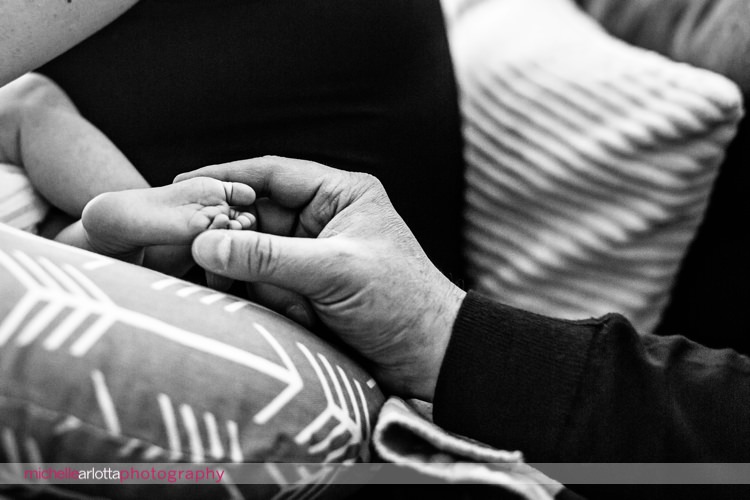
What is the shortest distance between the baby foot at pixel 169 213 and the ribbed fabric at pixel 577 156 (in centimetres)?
34

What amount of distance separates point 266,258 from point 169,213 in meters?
0.13

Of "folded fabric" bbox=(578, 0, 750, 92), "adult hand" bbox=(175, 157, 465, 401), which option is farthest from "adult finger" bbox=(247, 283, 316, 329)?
"folded fabric" bbox=(578, 0, 750, 92)

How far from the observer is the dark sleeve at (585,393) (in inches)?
25.4

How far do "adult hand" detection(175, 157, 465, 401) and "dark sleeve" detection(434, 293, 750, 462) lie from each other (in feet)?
0.12

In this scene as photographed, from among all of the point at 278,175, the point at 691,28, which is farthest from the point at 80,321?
the point at 691,28

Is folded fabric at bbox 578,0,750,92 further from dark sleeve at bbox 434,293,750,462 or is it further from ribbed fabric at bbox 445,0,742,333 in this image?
dark sleeve at bbox 434,293,750,462

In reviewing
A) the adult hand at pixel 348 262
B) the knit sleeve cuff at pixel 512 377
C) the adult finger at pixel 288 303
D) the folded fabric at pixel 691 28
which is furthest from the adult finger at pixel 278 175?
the folded fabric at pixel 691 28

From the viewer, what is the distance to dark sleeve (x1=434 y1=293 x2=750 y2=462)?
25.4 inches

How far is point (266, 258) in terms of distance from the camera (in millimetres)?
615

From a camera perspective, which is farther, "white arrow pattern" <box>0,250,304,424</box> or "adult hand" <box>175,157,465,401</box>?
"adult hand" <box>175,157,465,401</box>

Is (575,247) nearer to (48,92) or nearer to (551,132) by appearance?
(551,132)

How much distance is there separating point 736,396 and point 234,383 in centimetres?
49

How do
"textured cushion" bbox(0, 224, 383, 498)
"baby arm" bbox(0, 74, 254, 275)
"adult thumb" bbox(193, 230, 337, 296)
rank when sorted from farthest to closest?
"baby arm" bbox(0, 74, 254, 275), "adult thumb" bbox(193, 230, 337, 296), "textured cushion" bbox(0, 224, 383, 498)

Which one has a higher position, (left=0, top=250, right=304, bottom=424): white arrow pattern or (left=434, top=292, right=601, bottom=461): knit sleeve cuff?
(left=0, top=250, right=304, bottom=424): white arrow pattern
